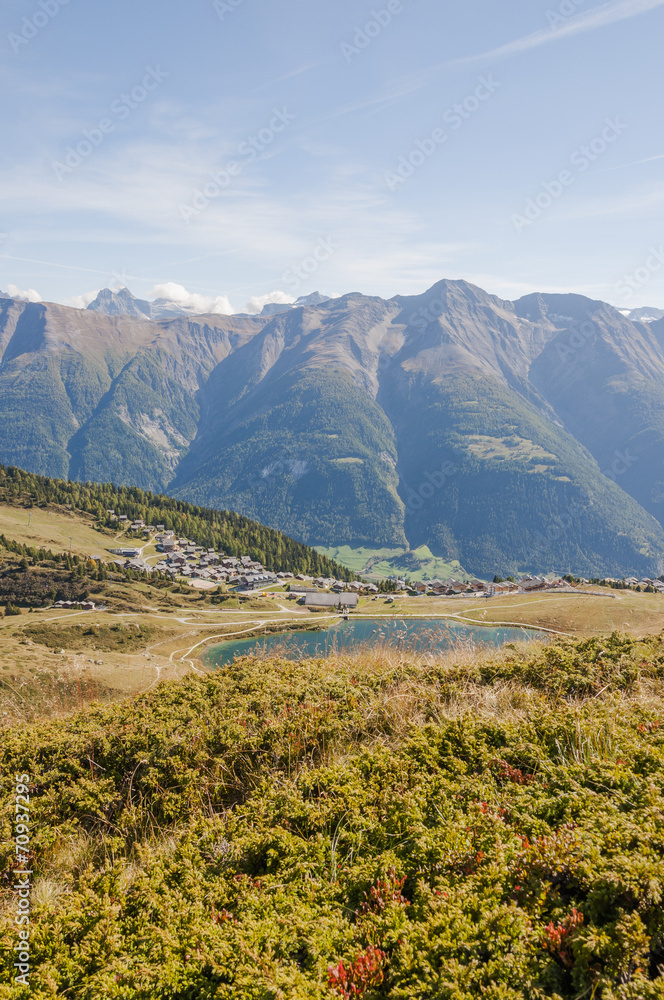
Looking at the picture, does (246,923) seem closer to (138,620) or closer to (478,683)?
(478,683)

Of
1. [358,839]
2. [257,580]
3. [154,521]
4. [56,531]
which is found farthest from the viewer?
[154,521]

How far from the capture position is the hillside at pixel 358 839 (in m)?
3.46

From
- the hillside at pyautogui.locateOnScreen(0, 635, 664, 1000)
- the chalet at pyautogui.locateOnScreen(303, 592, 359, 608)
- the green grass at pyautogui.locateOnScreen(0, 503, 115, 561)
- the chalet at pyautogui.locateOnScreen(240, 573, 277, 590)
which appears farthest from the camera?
the chalet at pyautogui.locateOnScreen(240, 573, 277, 590)

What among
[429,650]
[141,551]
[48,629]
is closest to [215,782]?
[429,650]

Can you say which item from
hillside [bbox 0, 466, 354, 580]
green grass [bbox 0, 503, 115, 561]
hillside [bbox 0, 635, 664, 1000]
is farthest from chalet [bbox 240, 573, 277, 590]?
hillside [bbox 0, 635, 664, 1000]

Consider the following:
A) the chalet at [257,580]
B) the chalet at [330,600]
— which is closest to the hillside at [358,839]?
the chalet at [330,600]

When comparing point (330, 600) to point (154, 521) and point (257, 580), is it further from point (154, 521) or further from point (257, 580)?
point (154, 521)

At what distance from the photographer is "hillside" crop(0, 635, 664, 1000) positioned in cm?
346

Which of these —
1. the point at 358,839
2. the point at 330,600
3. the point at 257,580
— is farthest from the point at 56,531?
the point at 358,839

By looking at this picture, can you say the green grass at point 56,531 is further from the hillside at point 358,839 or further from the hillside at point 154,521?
the hillside at point 358,839

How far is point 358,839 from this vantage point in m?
5.00

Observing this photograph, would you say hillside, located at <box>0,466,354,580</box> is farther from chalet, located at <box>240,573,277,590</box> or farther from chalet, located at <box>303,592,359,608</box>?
chalet, located at <box>303,592,359,608</box>

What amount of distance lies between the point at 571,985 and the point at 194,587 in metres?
119

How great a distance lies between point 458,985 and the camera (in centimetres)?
312
